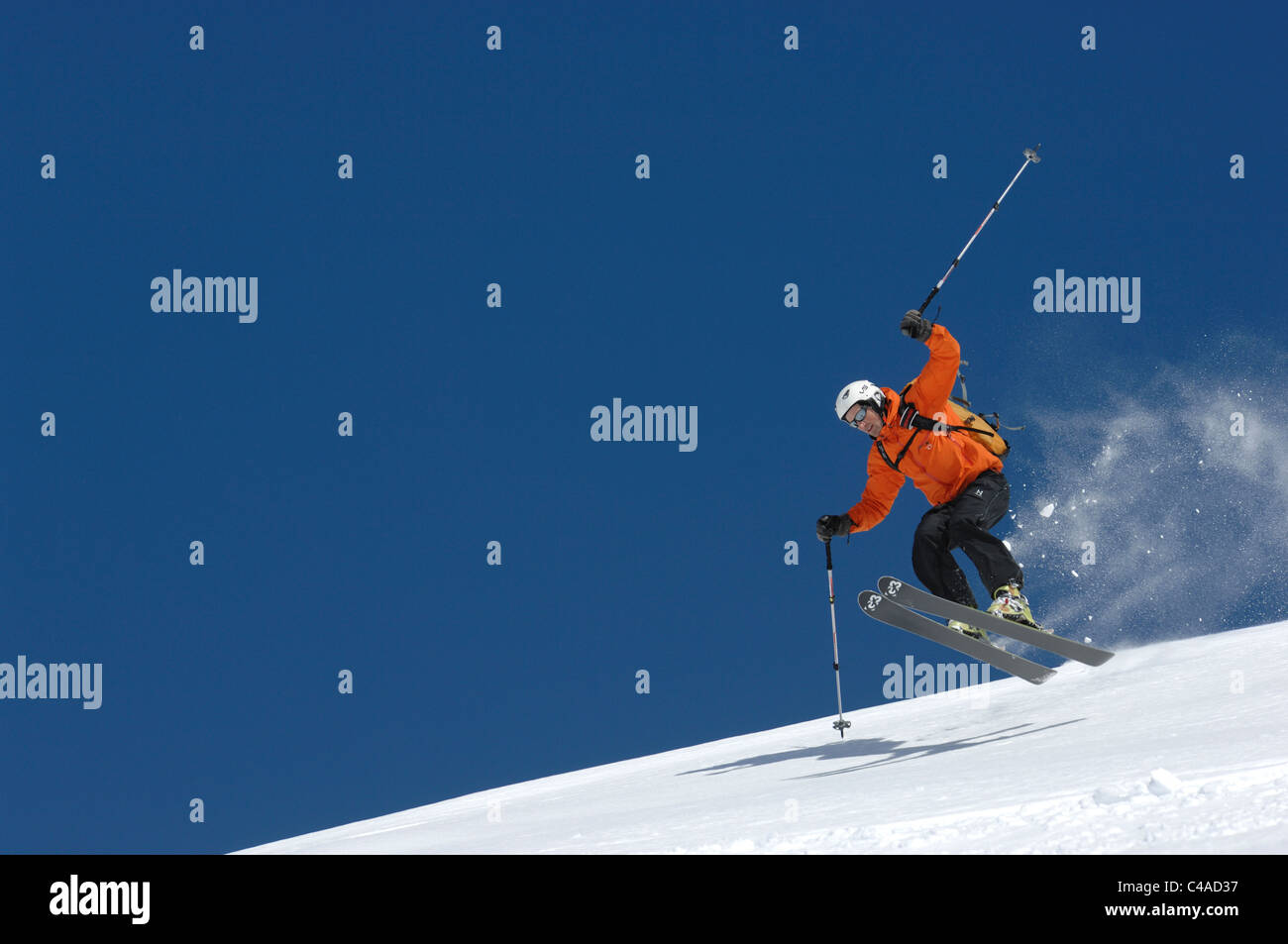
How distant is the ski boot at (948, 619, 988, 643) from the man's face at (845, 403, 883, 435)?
4.52 feet

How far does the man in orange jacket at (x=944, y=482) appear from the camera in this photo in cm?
789

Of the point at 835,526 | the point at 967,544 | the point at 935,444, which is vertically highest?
the point at 935,444

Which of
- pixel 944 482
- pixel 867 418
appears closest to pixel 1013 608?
pixel 944 482

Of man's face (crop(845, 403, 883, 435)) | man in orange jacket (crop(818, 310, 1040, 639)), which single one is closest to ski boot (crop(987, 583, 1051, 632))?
man in orange jacket (crop(818, 310, 1040, 639))

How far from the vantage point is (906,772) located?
537 cm

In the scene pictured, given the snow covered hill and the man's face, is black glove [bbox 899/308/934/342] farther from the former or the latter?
the snow covered hill

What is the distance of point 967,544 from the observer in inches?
314

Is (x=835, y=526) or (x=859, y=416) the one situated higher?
(x=859, y=416)

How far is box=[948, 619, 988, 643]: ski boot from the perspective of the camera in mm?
7953

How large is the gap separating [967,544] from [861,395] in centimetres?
122

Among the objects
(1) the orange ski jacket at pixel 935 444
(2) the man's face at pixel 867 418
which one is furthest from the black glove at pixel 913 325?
(2) the man's face at pixel 867 418

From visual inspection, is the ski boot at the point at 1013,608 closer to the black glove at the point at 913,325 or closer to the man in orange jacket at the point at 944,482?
the man in orange jacket at the point at 944,482

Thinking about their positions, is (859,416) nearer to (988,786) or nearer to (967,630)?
(967,630)
